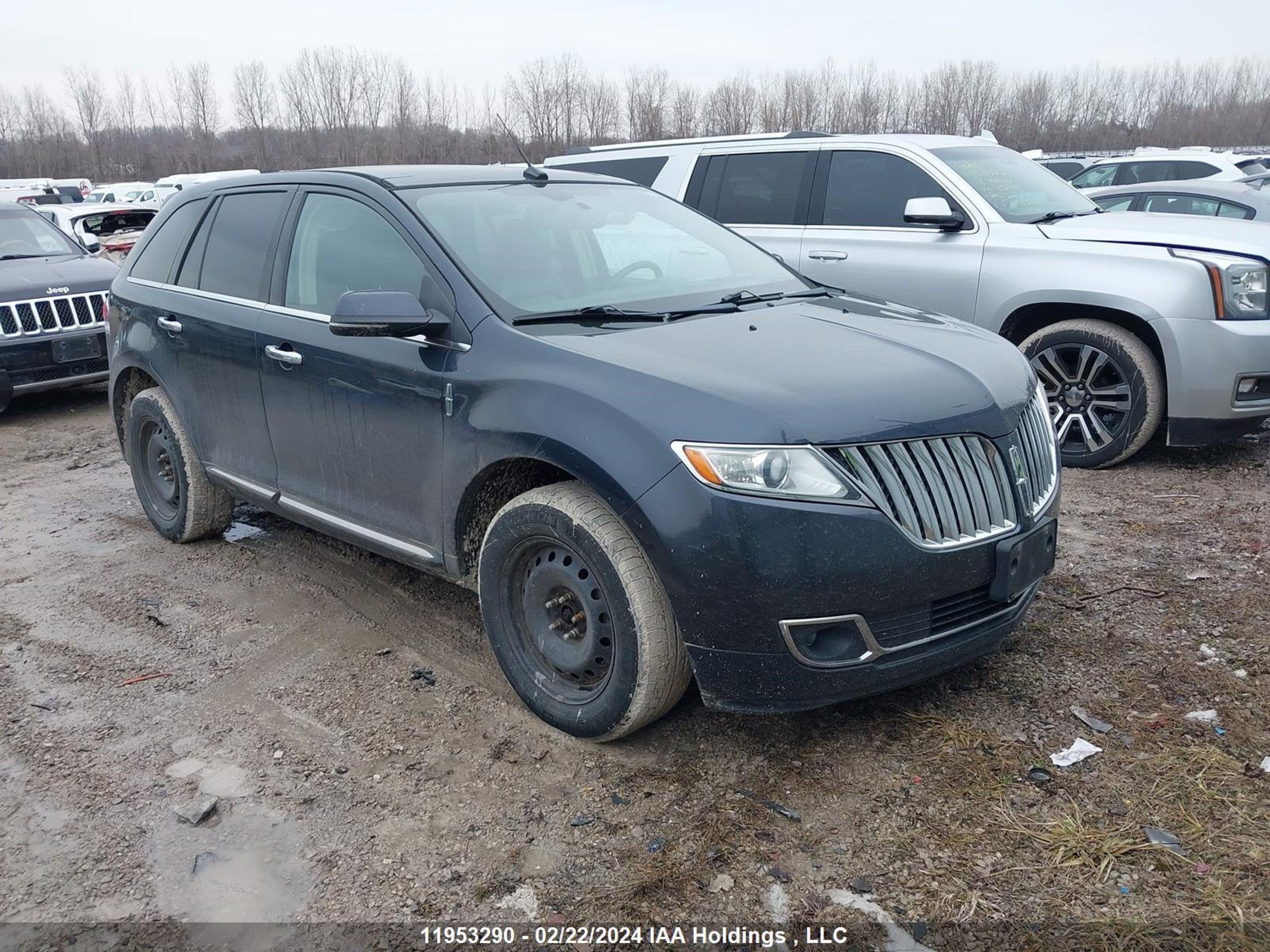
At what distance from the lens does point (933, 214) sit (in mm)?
6074

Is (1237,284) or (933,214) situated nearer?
(1237,284)

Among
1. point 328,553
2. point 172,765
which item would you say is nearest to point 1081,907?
point 172,765

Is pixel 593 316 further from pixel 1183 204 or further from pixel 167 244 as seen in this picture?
pixel 1183 204

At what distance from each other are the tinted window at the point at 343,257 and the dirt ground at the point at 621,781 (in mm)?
1374

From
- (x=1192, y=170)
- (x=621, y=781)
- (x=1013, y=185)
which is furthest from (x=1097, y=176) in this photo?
(x=621, y=781)

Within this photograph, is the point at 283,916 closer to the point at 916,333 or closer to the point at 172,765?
the point at 172,765

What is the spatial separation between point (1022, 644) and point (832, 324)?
4.59ft

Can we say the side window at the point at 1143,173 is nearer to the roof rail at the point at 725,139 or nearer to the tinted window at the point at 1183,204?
the tinted window at the point at 1183,204

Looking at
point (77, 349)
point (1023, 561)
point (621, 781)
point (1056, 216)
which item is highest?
point (1056, 216)

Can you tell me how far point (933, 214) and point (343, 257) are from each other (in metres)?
3.68

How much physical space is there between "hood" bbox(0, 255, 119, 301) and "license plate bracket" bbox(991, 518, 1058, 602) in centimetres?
785

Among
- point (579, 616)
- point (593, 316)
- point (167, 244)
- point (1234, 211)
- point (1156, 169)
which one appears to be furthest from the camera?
point (1156, 169)

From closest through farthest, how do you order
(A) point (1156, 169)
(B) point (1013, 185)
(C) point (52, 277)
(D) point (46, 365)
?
(B) point (1013, 185)
(D) point (46, 365)
(C) point (52, 277)
(A) point (1156, 169)

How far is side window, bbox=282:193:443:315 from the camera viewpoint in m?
3.68
